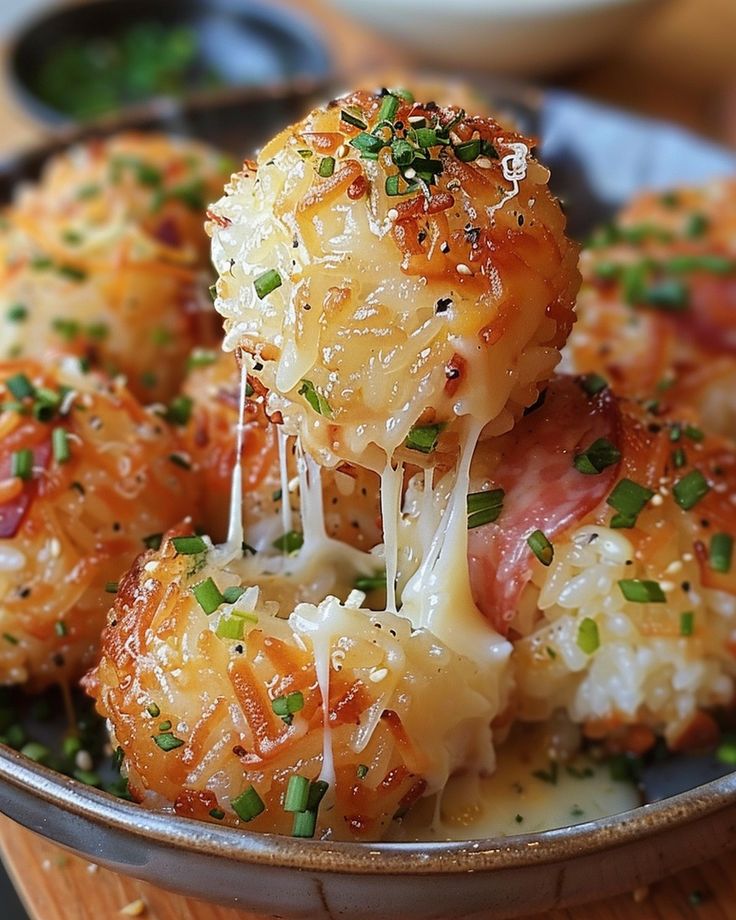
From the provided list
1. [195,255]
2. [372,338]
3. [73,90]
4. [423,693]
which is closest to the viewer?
[372,338]

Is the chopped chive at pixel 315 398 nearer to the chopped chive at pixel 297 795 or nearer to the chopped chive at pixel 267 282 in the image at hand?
the chopped chive at pixel 267 282

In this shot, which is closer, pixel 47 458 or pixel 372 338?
pixel 372 338

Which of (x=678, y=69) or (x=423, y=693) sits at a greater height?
(x=678, y=69)

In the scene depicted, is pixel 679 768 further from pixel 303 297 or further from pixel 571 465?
pixel 303 297

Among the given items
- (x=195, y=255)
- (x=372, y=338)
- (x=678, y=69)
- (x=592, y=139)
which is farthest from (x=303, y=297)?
(x=678, y=69)

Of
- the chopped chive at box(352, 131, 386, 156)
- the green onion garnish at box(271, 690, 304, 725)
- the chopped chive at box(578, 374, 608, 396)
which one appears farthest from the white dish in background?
the green onion garnish at box(271, 690, 304, 725)

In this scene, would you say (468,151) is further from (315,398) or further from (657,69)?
(657,69)

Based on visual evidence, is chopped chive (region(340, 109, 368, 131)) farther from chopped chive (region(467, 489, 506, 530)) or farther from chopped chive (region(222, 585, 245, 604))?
chopped chive (region(222, 585, 245, 604))
